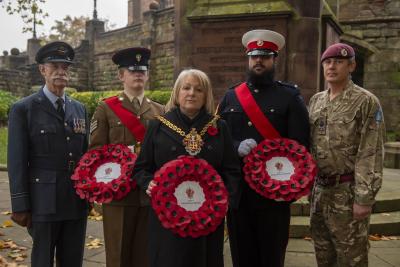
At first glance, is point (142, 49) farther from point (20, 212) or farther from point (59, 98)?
point (20, 212)

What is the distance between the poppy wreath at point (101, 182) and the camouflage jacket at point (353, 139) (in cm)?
142

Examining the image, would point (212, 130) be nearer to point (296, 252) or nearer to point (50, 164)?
point (50, 164)

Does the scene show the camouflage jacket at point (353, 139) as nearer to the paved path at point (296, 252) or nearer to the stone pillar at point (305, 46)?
the paved path at point (296, 252)

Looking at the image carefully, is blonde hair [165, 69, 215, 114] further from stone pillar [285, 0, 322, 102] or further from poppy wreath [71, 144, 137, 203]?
stone pillar [285, 0, 322, 102]

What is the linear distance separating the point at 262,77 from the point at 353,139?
809 millimetres

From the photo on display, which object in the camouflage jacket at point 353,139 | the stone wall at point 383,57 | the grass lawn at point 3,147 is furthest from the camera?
the stone wall at point 383,57

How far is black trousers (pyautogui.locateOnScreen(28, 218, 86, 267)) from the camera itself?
3137 mm

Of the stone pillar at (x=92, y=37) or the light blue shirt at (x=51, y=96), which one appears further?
the stone pillar at (x=92, y=37)

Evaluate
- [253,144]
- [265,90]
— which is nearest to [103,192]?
[253,144]

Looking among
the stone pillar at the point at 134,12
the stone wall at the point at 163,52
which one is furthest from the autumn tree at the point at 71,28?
the stone wall at the point at 163,52

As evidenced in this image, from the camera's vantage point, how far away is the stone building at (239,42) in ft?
19.3

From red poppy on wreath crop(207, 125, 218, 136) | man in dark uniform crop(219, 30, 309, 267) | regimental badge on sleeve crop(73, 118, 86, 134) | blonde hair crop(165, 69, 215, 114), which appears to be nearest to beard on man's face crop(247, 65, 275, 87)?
man in dark uniform crop(219, 30, 309, 267)

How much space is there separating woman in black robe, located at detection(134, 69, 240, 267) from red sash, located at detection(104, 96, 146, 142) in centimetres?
54

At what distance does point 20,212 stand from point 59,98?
2.95ft
